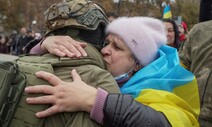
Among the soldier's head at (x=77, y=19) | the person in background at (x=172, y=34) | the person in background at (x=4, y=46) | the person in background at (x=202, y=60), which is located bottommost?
the person in background at (x=4, y=46)

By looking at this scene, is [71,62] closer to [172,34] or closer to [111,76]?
[111,76]

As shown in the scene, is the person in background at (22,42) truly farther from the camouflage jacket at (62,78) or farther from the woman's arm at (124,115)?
the woman's arm at (124,115)

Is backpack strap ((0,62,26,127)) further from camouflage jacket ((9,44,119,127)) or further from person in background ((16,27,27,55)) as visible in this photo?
person in background ((16,27,27,55))

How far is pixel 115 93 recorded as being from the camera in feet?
5.69

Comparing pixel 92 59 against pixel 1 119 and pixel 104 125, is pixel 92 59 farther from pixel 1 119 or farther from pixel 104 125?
pixel 1 119

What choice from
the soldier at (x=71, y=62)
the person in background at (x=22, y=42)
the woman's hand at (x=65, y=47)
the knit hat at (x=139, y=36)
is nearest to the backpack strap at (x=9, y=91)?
the soldier at (x=71, y=62)

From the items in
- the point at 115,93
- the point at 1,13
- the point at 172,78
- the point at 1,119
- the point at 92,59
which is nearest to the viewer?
the point at 1,119

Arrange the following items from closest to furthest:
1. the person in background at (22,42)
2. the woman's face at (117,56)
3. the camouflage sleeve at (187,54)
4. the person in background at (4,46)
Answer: the woman's face at (117,56), the camouflage sleeve at (187,54), the person in background at (22,42), the person in background at (4,46)

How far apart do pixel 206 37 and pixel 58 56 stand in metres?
1.49

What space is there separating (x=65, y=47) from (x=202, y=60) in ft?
4.59

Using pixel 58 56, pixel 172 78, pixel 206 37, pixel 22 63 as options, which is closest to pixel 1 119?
pixel 22 63

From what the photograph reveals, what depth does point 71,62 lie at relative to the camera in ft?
5.79

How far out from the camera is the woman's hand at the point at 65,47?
1.81m

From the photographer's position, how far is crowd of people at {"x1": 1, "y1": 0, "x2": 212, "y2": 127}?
1674mm
